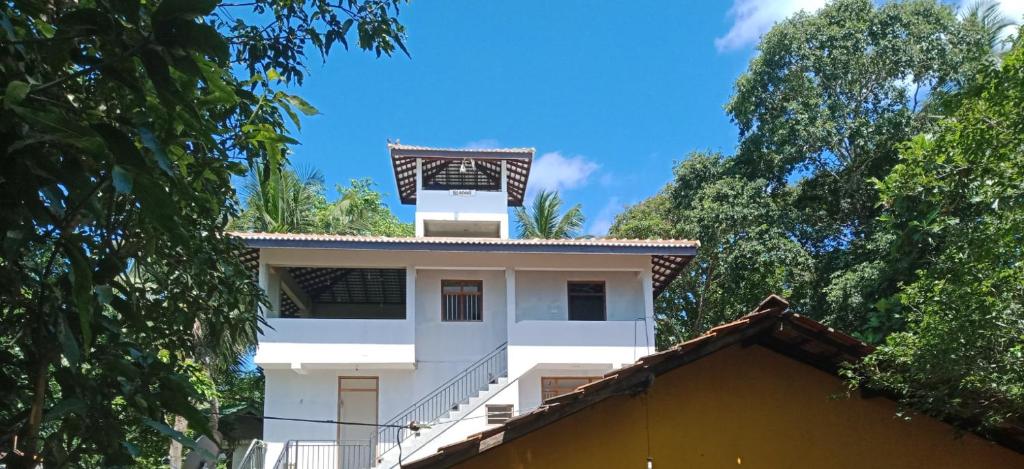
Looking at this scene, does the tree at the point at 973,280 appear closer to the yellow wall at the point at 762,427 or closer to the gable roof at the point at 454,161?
the yellow wall at the point at 762,427

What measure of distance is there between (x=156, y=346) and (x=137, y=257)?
0.98 metres

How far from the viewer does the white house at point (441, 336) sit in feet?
57.7

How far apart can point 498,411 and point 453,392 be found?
1.53 m

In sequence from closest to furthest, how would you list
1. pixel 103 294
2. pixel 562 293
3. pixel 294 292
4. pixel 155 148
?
pixel 155 148
pixel 103 294
pixel 562 293
pixel 294 292

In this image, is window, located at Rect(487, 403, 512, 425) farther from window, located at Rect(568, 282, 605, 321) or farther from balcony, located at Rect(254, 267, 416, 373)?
window, located at Rect(568, 282, 605, 321)

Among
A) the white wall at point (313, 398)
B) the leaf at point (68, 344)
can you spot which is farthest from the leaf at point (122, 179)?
the white wall at point (313, 398)

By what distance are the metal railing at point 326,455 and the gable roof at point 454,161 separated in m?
6.93

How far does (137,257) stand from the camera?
4320 mm

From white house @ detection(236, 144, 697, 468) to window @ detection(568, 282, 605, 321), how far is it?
0.02m

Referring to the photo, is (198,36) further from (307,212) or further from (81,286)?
(307,212)

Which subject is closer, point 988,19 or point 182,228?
point 182,228

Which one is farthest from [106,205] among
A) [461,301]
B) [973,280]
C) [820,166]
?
[820,166]

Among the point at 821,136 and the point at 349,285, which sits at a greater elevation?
the point at 821,136

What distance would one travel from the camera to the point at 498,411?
17.3 meters
